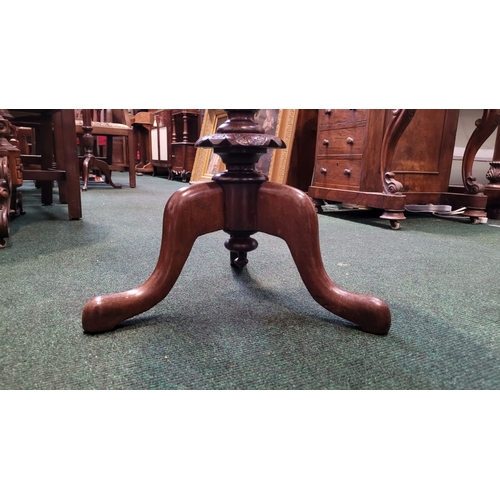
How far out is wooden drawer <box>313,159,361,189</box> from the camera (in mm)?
1690

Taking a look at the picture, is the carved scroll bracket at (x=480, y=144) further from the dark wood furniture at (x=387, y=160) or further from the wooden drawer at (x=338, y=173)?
the wooden drawer at (x=338, y=173)

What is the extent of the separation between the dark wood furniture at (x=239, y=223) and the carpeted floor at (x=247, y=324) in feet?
0.11

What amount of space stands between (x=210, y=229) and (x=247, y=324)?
0.49 ft

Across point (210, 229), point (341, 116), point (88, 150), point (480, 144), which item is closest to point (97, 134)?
point (88, 150)

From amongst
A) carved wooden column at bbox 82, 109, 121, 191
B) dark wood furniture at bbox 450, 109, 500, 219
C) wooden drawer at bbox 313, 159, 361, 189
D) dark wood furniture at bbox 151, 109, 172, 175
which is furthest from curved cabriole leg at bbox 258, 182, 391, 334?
dark wood furniture at bbox 151, 109, 172, 175

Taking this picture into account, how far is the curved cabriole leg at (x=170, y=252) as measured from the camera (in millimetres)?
549

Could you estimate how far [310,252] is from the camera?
0.57m

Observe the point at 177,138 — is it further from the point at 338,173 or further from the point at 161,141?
the point at 338,173

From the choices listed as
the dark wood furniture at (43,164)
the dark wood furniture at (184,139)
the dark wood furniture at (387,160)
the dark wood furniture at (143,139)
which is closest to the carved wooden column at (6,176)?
the dark wood furniture at (43,164)

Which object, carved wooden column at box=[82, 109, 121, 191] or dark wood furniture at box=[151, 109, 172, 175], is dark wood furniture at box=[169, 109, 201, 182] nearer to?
dark wood furniture at box=[151, 109, 172, 175]
